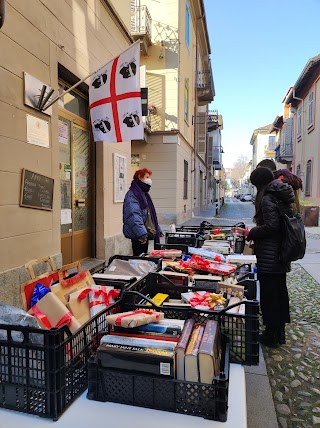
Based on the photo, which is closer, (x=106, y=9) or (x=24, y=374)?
(x=24, y=374)

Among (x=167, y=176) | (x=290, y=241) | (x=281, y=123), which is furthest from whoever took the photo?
(x=281, y=123)

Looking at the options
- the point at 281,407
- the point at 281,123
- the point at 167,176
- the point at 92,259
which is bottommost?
the point at 281,407

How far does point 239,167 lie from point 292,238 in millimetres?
116973

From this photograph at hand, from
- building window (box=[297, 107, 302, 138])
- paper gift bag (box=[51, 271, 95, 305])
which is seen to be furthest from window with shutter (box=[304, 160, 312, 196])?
paper gift bag (box=[51, 271, 95, 305])

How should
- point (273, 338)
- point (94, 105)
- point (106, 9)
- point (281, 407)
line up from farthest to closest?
point (106, 9) < point (94, 105) < point (273, 338) < point (281, 407)

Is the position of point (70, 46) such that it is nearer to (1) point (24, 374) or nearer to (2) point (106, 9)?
(2) point (106, 9)

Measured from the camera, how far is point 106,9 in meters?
6.08

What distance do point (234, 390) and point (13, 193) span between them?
2991 mm

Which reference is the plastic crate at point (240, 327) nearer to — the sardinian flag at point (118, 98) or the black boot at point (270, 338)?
the black boot at point (270, 338)

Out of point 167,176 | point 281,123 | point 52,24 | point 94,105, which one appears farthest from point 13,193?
point 281,123

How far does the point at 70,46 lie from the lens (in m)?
4.83

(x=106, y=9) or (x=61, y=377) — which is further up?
(x=106, y=9)

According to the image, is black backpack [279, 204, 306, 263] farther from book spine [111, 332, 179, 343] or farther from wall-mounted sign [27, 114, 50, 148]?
wall-mounted sign [27, 114, 50, 148]

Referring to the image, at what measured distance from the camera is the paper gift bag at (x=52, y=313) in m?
1.65
